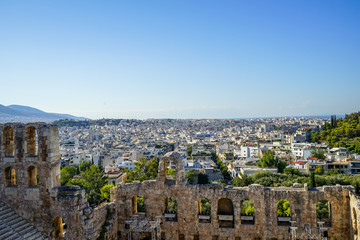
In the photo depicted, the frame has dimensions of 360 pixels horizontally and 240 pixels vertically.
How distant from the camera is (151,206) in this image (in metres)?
19.5

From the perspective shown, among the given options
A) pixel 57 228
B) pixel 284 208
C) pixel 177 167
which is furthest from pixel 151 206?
pixel 284 208

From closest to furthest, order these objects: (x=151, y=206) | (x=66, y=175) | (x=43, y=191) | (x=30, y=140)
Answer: (x=43, y=191), (x=30, y=140), (x=151, y=206), (x=66, y=175)

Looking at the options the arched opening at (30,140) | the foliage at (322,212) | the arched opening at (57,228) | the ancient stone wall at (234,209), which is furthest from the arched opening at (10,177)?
the foliage at (322,212)

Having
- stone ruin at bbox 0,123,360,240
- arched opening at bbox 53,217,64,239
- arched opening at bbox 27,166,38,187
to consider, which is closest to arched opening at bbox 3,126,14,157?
stone ruin at bbox 0,123,360,240

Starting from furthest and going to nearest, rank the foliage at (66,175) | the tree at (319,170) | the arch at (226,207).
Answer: the tree at (319,170) < the foliage at (66,175) < the arch at (226,207)

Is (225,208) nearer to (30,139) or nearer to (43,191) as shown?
(43,191)

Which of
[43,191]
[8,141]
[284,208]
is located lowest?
[284,208]

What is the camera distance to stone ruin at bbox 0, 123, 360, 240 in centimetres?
1658

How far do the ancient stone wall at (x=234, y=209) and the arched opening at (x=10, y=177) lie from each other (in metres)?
6.33

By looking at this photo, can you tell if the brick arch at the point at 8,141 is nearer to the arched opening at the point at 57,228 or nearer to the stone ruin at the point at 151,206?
the stone ruin at the point at 151,206

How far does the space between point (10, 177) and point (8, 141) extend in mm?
2176

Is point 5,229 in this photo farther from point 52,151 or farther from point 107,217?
point 107,217

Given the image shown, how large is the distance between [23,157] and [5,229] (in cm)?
395

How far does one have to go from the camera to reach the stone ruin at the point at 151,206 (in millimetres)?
16578
